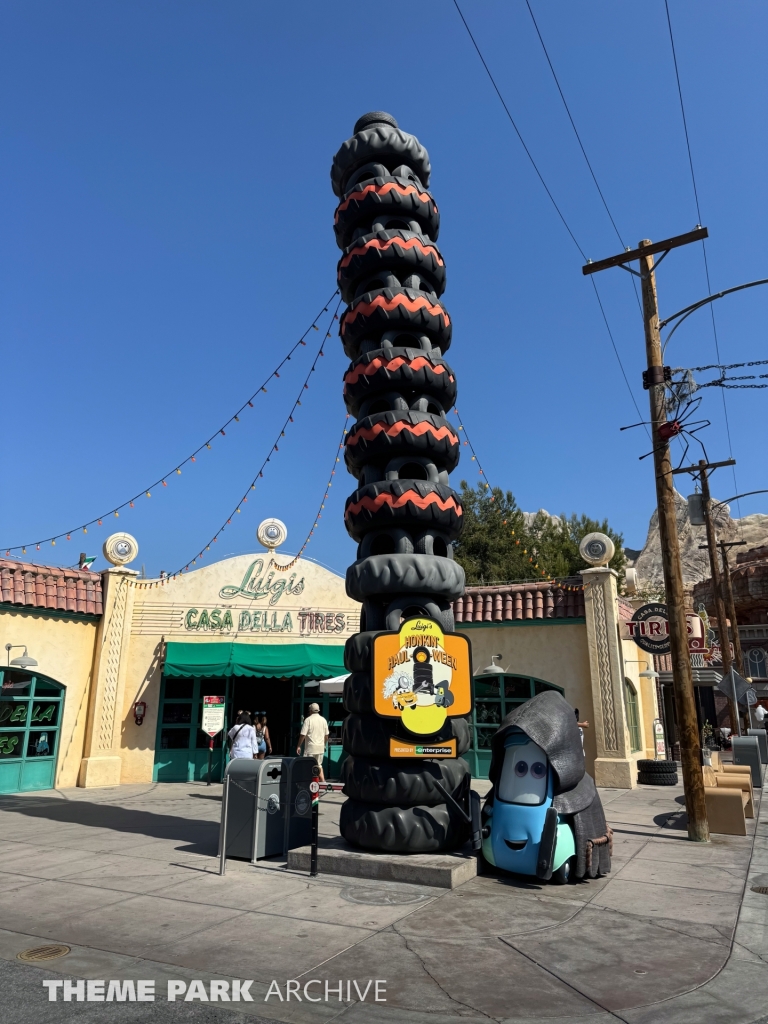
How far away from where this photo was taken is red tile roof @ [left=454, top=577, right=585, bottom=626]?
17.4 meters

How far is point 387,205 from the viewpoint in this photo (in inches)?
425

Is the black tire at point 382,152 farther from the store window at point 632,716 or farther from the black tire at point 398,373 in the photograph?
the store window at point 632,716

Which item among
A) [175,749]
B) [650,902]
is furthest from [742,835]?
[175,749]

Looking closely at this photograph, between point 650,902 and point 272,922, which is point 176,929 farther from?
point 650,902

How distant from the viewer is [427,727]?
874 centimetres

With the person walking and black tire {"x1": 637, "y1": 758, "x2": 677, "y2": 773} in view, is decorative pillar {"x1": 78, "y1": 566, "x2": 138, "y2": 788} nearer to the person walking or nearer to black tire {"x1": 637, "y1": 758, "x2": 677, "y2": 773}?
the person walking

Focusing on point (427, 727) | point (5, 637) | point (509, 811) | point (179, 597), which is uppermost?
point (179, 597)

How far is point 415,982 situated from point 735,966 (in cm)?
245

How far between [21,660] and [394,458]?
34.6 ft

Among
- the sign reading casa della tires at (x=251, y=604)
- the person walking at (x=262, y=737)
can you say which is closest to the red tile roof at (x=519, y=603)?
the sign reading casa della tires at (x=251, y=604)

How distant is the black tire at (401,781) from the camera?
28.1 feet

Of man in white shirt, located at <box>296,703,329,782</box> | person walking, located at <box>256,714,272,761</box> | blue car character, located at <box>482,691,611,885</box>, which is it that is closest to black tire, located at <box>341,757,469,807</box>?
blue car character, located at <box>482,691,611,885</box>

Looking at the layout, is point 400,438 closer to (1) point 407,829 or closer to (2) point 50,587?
(1) point 407,829

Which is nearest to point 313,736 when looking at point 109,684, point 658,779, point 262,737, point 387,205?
point 262,737
